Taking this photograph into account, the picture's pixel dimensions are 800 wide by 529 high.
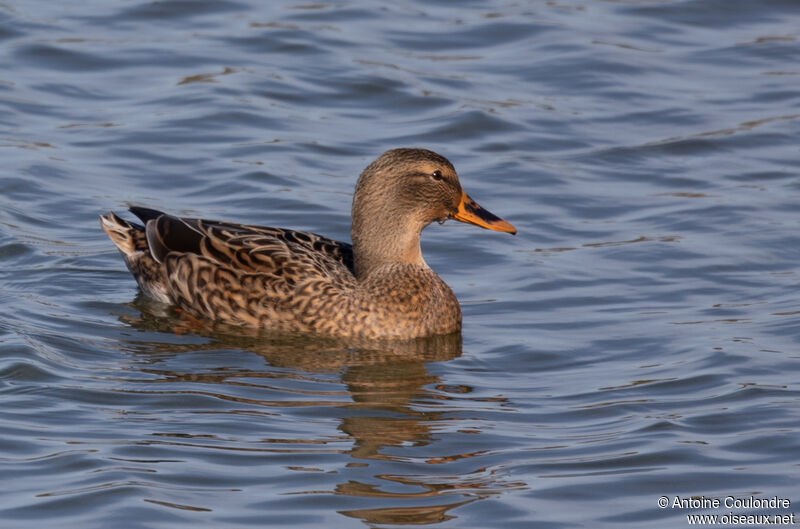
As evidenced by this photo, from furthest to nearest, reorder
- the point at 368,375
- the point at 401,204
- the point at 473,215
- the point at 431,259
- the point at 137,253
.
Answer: the point at 431,259 → the point at 137,253 → the point at 473,215 → the point at 401,204 → the point at 368,375

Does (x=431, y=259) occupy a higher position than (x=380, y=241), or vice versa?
(x=380, y=241)

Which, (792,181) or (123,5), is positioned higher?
(123,5)

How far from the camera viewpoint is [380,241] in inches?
426

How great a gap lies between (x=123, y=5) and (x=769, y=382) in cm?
1132

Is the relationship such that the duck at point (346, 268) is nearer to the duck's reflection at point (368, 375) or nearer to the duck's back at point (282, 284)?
the duck's back at point (282, 284)

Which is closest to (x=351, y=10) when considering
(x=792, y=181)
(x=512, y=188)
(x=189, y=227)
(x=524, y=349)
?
(x=512, y=188)

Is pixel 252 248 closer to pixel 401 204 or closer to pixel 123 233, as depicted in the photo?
pixel 401 204

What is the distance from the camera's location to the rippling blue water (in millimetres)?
7840

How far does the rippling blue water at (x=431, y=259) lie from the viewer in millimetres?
7840

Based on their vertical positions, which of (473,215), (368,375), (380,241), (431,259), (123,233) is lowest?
(368,375)

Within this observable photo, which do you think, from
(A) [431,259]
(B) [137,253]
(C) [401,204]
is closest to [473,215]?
(C) [401,204]

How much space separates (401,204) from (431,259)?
169 centimetres

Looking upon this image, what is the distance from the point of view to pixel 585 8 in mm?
18609

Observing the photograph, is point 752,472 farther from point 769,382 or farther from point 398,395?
point 398,395
